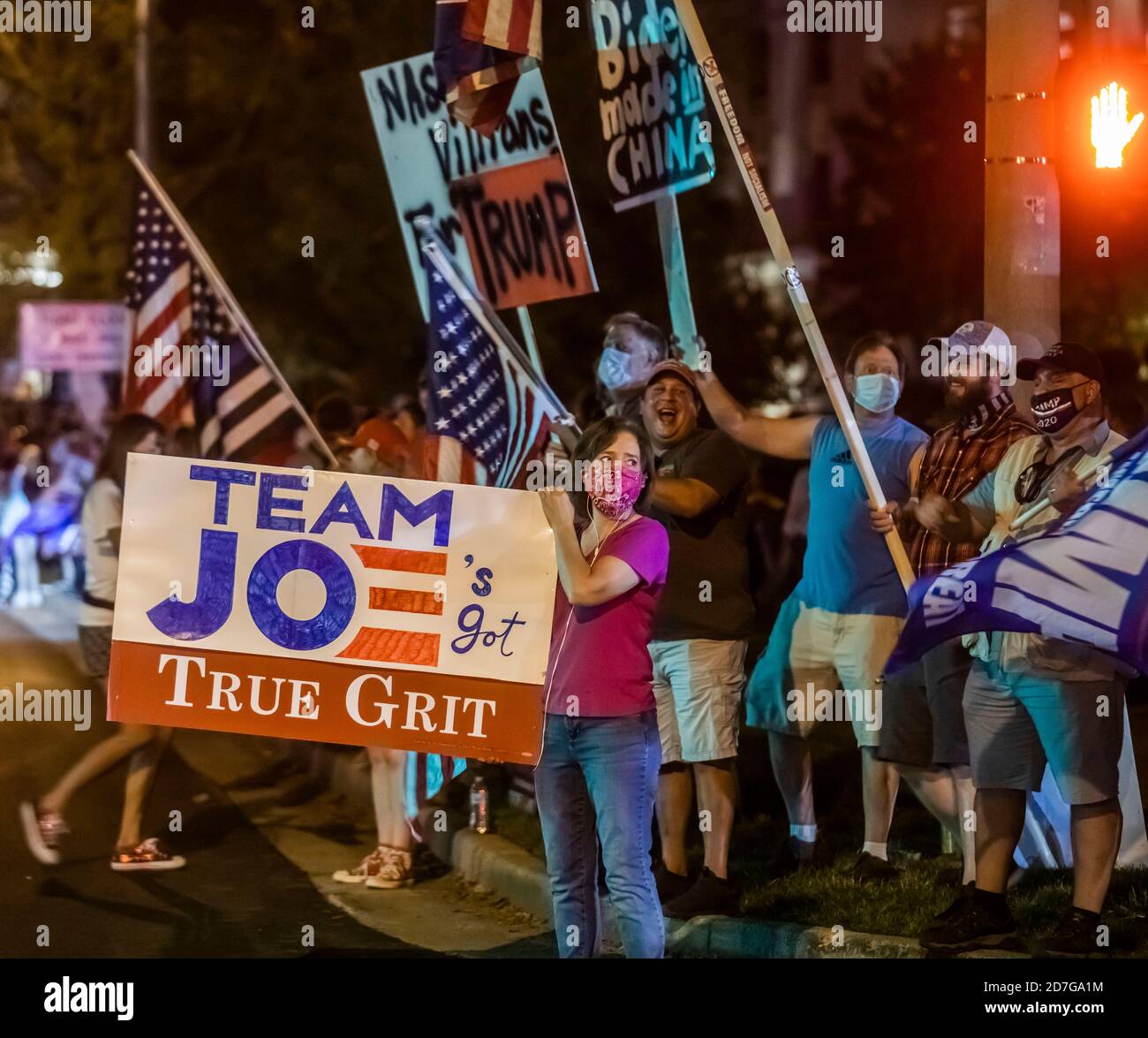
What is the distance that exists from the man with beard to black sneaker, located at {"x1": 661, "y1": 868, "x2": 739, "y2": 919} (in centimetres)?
89

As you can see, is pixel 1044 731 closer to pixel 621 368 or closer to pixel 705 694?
pixel 705 694

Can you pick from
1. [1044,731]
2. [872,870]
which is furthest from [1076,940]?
[872,870]

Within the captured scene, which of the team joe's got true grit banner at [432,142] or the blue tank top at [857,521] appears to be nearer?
the blue tank top at [857,521]

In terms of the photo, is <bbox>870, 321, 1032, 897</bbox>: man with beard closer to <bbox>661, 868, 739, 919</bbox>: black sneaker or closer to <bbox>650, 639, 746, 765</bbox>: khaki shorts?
<bbox>650, 639, 746, 765</bbox>: khaki shorts

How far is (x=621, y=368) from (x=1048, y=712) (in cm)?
234

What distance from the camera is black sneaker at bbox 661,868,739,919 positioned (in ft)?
24.1

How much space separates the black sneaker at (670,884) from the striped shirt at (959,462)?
60.1 inches

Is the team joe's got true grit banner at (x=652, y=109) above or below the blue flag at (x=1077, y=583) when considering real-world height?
above

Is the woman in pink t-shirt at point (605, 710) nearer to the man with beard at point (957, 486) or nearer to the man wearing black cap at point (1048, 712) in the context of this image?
the man wearing black cap at point (1048, 712)

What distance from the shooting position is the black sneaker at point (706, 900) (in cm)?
736

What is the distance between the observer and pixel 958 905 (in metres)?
6.91

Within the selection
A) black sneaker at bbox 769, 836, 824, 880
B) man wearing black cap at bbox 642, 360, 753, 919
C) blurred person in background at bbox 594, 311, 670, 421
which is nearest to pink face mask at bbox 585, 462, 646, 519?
man wearing black cap at bbox 642, 360, 753, 919

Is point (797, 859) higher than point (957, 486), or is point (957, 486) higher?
point (957, 486)

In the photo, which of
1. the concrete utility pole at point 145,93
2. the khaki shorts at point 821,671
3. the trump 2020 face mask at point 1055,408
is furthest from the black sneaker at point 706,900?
the concrete utility pole at point 145,93
